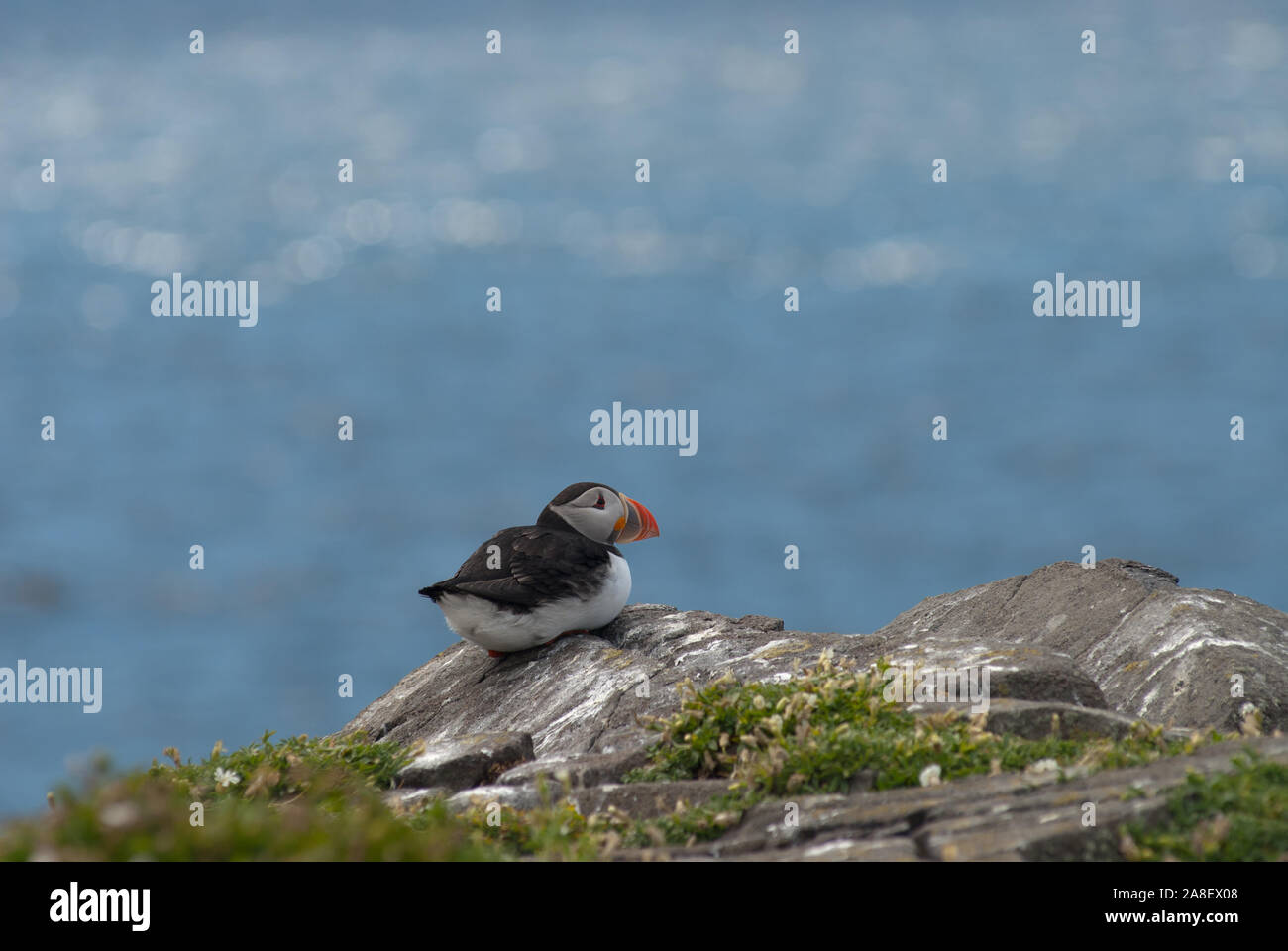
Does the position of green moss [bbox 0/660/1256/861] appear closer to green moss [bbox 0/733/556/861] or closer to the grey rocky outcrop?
green moss [bbox 0/733/556/861]

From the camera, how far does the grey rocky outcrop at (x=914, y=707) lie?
14.6ft

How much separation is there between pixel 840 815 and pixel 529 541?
4726 millimetres

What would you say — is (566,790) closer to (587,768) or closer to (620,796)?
(620,796)

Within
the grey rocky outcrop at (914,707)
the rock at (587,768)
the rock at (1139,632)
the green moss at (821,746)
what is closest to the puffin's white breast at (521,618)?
the grey rocky outcrop at (914,707)

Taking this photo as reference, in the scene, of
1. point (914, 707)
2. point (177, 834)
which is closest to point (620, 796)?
point (914, 707)

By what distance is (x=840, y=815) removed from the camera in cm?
458

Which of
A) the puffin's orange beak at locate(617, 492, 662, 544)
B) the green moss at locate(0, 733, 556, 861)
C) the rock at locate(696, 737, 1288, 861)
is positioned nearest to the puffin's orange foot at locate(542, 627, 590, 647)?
the puffin's orange beak at locate(617, 492, 662, 544)

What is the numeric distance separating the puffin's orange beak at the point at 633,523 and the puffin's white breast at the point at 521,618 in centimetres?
80

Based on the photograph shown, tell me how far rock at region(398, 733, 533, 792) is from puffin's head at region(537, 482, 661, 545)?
122 inches

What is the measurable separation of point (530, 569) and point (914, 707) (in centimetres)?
352

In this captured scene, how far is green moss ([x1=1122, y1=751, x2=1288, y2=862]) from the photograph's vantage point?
3.88 m

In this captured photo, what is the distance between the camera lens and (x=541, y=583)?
8516 mm
